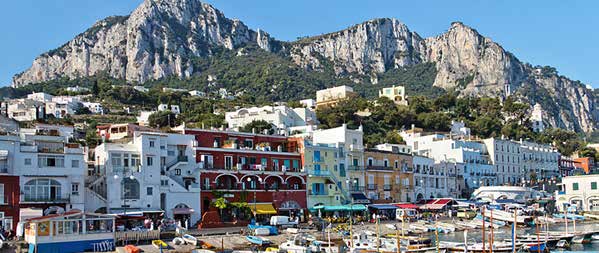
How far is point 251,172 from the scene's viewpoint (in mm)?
66812

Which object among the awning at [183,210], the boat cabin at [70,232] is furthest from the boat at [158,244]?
the awning at [183,210]

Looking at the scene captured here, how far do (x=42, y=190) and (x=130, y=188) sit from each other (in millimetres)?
7230

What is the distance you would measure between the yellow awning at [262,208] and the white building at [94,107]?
7698cm

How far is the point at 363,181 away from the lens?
259 ft

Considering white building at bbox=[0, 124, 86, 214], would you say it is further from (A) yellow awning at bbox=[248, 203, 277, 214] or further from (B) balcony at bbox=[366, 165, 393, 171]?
(B) balcony at bbox=[366, 165, 393, 171]

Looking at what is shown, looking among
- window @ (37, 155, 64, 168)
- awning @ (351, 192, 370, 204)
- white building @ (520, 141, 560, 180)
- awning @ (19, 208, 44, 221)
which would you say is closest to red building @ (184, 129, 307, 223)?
awning @ (351, 192, 370, 204)

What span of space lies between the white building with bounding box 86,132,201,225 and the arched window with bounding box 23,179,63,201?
319 cm

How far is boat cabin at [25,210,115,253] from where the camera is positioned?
4372 centimetres

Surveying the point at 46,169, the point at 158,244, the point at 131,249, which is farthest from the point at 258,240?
the point at 46,169

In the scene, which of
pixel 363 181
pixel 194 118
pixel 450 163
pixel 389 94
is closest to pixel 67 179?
pixel 363 181

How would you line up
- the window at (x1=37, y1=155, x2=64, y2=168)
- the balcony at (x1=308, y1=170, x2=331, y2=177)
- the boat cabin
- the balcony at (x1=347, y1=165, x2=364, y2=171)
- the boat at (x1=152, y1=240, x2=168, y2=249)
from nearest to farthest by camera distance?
the boat cabin, the boat at (x1=152, y1=240, x2=168, y2=249), the window at (x1=37, y1=155, x2=64, y2=168), the balcony at (x1=308, y1=170, x2=331, y2=177), the balcony at (x1=347, y1=165, x2=364, y2=171)

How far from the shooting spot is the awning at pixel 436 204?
80812 millimetres

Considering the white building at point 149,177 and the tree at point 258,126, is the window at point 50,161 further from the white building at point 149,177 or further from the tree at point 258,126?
the tree at point 258,126

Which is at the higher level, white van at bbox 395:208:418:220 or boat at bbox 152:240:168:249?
white van at bbox 395:208:418:220
